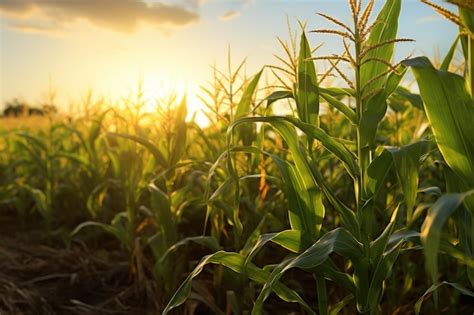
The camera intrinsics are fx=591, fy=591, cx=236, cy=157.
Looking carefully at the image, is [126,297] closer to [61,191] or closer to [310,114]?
[310,114]

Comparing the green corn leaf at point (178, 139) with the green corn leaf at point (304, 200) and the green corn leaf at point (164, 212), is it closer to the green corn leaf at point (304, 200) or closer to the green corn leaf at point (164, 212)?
the green corn leaf at point (164, 212)

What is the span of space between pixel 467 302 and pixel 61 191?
3.31 metres

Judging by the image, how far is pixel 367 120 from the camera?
1.64 metres

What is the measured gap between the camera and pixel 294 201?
1825mm

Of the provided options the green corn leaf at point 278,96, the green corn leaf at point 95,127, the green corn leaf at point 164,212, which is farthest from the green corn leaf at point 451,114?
the green corn leaf at point 95,127

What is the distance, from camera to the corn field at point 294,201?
1570 millimetres

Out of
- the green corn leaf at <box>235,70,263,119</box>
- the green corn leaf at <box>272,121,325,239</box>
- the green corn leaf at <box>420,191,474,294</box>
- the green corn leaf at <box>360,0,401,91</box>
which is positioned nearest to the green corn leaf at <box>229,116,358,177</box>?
the green corn leaf at <box>272,121,325,239</box>

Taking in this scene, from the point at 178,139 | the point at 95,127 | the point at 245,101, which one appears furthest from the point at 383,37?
the point at 95,127

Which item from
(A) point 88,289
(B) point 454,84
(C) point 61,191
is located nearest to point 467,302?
(B) point 454,84

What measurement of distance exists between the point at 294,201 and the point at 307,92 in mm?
344

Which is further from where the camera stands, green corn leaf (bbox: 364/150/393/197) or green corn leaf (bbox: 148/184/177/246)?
green corn leaf (bbox: 148/184/177/246)

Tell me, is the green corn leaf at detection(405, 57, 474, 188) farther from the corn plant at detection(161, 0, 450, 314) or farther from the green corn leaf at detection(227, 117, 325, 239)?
the green corn leaf at detection(227, 117, 325, 239)

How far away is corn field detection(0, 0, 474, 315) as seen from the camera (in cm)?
157

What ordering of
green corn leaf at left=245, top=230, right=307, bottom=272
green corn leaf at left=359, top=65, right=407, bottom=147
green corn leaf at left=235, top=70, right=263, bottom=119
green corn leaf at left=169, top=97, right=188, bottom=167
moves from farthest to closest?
green corn leaf at left=169, top=97, right=188, bottom=167, green corn leaf at left=235, top=70, right=263, bottom=119, green corn leaf at left=245, top=230, right=307, bottom=272, green corn leaf at left=359, top=65, right=407, bottom=147
